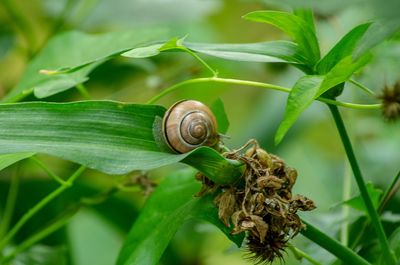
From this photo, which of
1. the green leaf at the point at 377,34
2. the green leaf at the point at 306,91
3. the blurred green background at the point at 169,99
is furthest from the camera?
the blurred green background at the point at 169,99

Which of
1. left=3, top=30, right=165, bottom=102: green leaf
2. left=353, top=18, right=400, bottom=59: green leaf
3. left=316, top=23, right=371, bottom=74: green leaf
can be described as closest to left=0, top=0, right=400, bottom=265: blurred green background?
left=3, top=30, right=165, bottom=102: green leaf

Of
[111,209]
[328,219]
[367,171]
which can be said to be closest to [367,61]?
[328,219]

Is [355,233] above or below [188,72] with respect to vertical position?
below

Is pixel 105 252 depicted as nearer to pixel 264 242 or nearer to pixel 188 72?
pixel 188 72

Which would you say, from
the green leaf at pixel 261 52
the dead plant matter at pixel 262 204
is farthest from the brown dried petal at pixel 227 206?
the green leaf at pixel 261 52

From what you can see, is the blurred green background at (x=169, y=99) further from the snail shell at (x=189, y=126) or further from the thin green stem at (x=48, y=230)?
the snail shell at (x=189, y=126)

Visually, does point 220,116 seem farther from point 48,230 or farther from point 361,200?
point 48,230

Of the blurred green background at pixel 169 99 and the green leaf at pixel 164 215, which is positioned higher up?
the blurred green background at pixel 169 99
